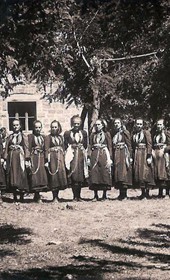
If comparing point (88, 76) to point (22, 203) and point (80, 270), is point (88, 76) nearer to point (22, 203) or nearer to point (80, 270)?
point (22, 203)

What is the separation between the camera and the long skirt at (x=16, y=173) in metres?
10.5

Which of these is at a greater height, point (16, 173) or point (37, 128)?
point (37, 128)

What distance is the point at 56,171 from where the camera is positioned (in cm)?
1054

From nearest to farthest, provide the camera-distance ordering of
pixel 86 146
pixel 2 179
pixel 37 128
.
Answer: pixel 37 128, pixel 2 179, pixel 86 146

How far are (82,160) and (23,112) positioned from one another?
8200 millimetres

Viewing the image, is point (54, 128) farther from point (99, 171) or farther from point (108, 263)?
point (108, 263)

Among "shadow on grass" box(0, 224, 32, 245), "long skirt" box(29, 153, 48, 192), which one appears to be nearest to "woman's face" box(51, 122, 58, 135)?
"long skirt" box(29, 153, 48, 192)

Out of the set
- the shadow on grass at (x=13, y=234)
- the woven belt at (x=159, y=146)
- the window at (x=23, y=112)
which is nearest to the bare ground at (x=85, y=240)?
the shadow on grass at (x=13, y=234)

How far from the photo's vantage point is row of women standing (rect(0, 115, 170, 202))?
34.5 ft

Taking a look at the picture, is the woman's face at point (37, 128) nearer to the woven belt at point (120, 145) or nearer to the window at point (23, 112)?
the woven belt at point (120, 145)

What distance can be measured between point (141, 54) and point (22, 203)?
16.3 feet

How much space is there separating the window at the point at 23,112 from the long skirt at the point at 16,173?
25.8 feet

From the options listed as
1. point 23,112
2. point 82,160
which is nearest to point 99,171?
point 82,160

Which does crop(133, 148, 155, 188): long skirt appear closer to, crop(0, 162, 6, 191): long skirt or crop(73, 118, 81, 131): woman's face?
crop(73, 118, 81, 131): woman's face
